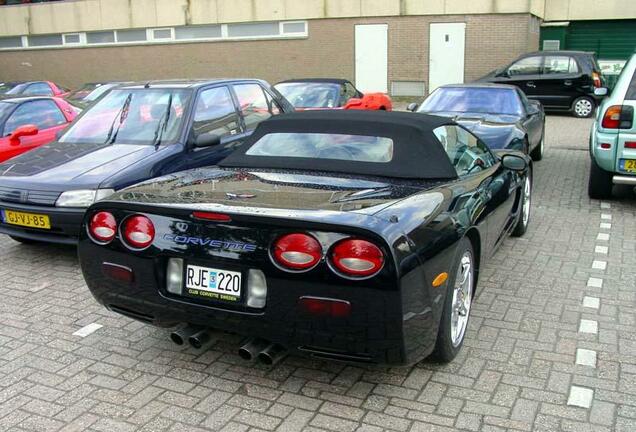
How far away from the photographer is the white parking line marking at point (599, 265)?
5211mm

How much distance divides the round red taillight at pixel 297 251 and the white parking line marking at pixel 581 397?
1.53 m

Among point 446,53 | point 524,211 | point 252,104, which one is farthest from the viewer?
point 446,53

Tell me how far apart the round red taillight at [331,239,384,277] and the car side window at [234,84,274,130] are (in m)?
4.42

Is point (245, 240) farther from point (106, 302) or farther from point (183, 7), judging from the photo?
point (183, 7)

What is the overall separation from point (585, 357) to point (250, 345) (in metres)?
1.99

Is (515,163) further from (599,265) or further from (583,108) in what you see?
(583,108)

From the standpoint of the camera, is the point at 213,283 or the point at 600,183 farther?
the point at 600,183

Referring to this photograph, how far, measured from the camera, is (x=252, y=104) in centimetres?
731

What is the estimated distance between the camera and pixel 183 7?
24.2 meters

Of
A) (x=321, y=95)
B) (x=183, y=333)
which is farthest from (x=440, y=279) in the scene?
(x=321, y=95)

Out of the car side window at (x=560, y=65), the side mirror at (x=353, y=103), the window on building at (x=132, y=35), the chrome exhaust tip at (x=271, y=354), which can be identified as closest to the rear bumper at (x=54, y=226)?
the chrome exhaust tip at (x=271, y=354)

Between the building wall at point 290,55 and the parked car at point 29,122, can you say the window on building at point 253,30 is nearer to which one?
the building wall at point 290,55

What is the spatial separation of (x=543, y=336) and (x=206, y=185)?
7.61 ft

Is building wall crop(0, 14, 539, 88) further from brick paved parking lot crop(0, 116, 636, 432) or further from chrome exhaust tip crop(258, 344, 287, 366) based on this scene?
chrome exhaust tip crop(258, 344, 287, 366)
